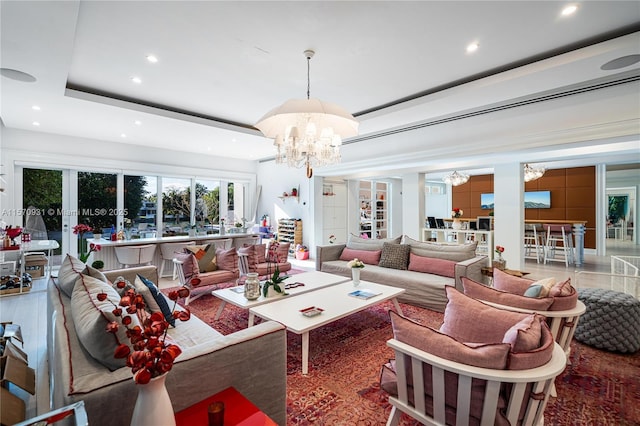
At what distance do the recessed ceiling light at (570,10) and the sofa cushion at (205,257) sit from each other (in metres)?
4.71

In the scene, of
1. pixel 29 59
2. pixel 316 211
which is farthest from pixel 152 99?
pixel 316 211

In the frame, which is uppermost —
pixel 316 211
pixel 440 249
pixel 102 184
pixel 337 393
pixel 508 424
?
pixel 102 184

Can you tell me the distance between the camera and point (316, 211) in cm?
786

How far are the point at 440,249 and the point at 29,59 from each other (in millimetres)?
5242

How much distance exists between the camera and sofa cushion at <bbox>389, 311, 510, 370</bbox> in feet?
4.34

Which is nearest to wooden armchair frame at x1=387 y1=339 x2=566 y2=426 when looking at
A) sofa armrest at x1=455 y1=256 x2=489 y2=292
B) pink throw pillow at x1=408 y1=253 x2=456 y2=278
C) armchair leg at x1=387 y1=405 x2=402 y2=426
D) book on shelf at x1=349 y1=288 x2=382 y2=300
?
armchair leg at x1=387 y1=405 x2=402 y2=426

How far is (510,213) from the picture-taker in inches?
229

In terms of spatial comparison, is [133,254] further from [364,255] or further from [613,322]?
[613,322]

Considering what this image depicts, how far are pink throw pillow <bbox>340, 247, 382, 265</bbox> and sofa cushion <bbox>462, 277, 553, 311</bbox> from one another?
2.69 metres

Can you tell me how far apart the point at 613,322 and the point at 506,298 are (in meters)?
1.55

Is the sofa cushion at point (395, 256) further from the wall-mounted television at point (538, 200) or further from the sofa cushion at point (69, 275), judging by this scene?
the wall-mounted television at point (538, 200)

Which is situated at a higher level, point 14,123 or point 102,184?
point 14,123

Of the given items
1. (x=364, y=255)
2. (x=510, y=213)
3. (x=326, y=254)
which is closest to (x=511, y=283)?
(x=364, y=255)

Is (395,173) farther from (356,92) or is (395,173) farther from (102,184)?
(102,184)
